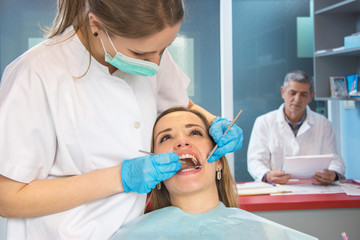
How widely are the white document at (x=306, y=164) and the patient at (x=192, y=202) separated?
3.02 ft

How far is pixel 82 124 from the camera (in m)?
1.16

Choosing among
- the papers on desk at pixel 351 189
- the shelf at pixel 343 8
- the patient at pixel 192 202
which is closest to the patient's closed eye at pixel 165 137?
the patient at pixel 192 202

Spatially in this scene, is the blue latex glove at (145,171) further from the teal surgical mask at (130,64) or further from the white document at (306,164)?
the white document at (306,164)

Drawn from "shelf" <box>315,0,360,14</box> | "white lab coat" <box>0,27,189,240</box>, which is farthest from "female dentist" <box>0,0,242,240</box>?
"shelf" <box>315,0,360,14</box>

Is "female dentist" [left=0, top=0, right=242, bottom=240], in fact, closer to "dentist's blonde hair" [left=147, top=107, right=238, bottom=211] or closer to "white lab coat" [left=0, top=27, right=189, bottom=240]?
"white lab coat" [left=0, top=27, right=189, bottom=240]

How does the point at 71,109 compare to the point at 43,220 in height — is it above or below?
above

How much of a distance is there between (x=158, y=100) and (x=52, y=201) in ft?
2.36

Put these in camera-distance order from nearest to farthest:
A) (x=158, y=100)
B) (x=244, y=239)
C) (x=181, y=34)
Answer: (x=244, y=239)
(x=158, y=100)
(x=181, y=34)

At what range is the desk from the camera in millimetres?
2111

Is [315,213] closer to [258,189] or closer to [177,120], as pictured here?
[258,189]

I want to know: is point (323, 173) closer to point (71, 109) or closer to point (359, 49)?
point (359, 49)

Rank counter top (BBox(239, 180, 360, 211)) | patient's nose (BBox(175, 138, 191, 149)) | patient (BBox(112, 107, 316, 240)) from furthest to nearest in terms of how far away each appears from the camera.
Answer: counter top (BBox(239, 180, 360, 211)) → patient's nose (BBox(175, 138, 191, 149)) → patient (BBox(112, 107, 316, 240))

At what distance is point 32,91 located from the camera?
107cm

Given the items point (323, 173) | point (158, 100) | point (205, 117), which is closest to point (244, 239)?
point (205, 117)
